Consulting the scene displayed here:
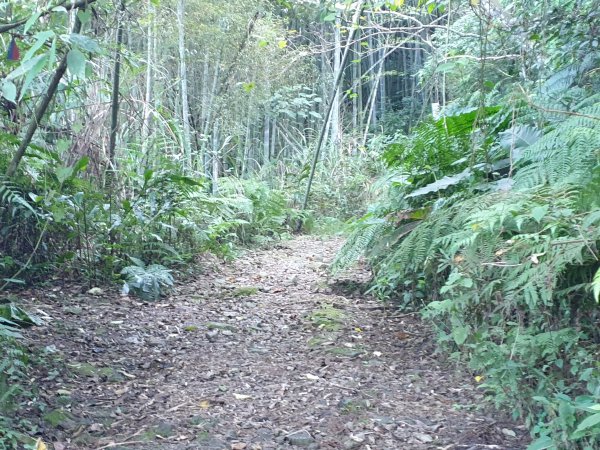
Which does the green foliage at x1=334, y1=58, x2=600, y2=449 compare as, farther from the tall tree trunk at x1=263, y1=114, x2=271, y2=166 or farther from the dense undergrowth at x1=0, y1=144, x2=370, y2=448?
the tall tree trunk at x1=263, y1=114, x2=271, y2=166

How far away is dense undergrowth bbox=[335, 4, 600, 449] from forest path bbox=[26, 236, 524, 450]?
212 mm

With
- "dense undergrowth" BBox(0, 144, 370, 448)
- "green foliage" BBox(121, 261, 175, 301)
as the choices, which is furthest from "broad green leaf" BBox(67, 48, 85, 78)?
"green foliage" BBox(121, 261, 175, 301)

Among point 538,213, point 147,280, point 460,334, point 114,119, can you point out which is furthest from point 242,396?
point 114,119

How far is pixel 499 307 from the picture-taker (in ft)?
7.64

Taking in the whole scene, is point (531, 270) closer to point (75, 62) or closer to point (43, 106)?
point (75, 62)

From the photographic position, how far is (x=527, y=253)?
7.38 feet

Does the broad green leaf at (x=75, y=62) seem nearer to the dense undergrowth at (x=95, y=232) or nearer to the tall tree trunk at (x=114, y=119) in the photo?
the dense undergrowth at (x=95, y=232)

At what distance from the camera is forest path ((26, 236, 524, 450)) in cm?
228

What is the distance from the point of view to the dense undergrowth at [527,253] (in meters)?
2.05

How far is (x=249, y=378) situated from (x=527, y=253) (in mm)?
1380

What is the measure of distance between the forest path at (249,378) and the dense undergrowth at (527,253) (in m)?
0.21

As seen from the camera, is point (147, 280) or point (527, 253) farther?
point (147, 280)

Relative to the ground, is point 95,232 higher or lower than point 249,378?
higher

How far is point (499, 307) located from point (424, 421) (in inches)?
21.4
